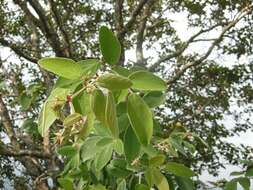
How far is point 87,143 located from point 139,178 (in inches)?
10.0

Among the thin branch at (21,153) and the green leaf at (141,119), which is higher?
the green leaf at (141,119)

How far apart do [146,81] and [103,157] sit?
710mm

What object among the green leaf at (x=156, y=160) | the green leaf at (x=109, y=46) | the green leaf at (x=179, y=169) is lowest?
the green leaf at (x=179, y=169)

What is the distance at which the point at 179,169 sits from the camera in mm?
1562

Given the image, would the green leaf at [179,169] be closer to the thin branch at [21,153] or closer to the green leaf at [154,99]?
the green leaf at [154,99]

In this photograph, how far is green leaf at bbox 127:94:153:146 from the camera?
36.3 inches

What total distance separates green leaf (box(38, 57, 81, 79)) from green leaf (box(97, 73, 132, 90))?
0.10 m

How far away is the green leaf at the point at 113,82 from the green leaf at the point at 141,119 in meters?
0.05

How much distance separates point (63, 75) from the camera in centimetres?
99

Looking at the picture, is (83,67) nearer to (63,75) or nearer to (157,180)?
(63,75)

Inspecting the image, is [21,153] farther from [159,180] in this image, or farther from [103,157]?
[159,180]

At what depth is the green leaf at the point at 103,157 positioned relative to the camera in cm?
161

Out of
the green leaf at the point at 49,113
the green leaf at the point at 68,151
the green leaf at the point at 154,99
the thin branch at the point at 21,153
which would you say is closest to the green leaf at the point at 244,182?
the green leaf at the point at 68,151

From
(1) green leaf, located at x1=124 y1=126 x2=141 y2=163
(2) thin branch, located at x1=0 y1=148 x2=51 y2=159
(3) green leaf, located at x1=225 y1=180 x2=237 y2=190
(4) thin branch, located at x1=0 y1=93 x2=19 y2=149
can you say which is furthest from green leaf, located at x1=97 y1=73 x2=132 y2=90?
(4) thin branch, located at x1=0 y1=93 x2=19 y2=149
